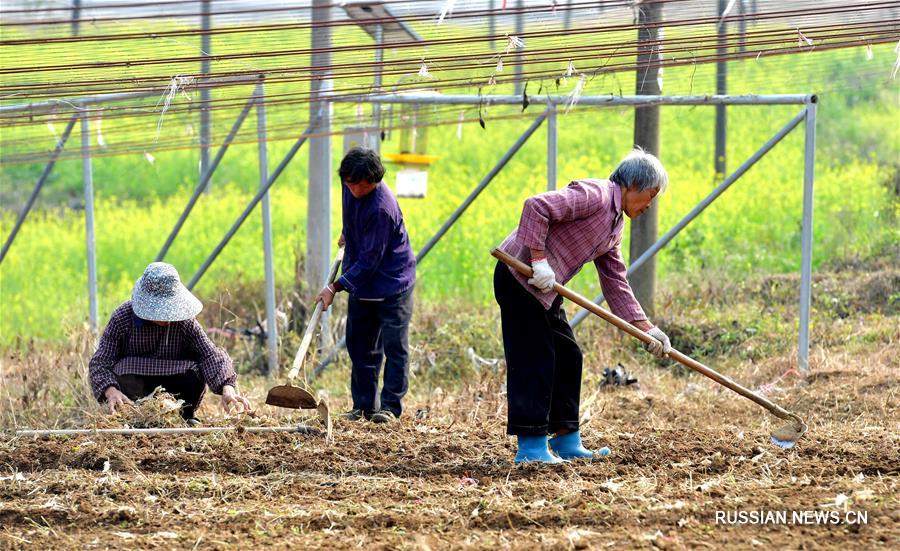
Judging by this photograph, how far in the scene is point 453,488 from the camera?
4586 mm

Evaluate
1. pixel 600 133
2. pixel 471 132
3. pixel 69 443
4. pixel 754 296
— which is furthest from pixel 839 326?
pixel 471 132

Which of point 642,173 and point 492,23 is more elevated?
point 492,23

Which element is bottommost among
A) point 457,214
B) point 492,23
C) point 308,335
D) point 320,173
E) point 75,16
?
point 308,335

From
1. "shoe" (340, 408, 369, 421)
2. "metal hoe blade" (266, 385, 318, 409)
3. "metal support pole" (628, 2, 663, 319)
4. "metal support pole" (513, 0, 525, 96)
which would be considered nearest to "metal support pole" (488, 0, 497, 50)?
"metal support pole" (513, 0, 525, 96)

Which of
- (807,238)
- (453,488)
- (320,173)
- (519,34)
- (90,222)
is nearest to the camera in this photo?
(453,488)

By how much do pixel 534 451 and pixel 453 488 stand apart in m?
0.54

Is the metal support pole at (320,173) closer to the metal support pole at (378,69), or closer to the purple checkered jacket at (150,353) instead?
the metal support pole at (378,69)

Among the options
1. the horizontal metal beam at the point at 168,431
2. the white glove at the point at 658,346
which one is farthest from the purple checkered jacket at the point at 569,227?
the horizontal metal beam at the point at 168,431

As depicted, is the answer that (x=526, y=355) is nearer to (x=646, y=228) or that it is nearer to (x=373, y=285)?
(x=373, y=285)

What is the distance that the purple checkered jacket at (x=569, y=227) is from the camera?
4.73 m

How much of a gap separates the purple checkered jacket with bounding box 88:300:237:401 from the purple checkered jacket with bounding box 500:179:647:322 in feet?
5.53

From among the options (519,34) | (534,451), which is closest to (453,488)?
(534,451)

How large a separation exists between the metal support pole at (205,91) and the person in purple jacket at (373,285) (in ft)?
2.88

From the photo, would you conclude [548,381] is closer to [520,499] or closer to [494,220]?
[520,499]
